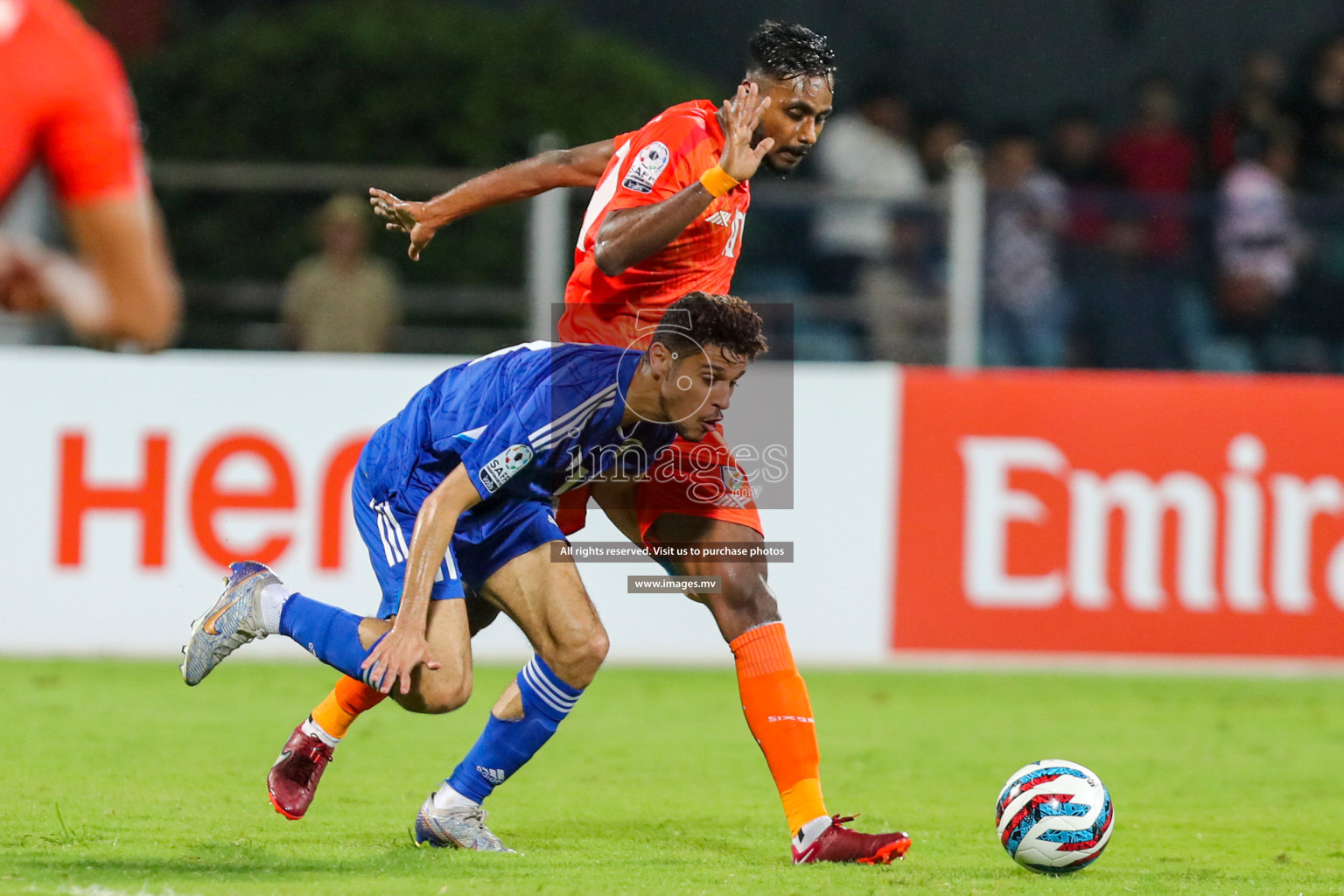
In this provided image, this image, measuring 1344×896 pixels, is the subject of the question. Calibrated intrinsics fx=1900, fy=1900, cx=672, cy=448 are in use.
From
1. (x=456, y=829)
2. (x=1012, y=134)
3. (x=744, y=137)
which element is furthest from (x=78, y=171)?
(x=1012, y=134)

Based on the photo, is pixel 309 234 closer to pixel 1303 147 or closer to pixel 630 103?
pixel 630 103

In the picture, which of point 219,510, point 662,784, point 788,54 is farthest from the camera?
point 219,510

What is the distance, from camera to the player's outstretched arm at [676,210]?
17.1 ft

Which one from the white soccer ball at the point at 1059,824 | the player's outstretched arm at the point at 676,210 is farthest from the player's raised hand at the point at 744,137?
the white soccer ball at the point at 1059,824

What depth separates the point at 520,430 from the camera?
17.3ft

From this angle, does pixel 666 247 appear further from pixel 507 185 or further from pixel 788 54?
pixel 507 185

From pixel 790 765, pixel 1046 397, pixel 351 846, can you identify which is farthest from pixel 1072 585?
pixel 351 846

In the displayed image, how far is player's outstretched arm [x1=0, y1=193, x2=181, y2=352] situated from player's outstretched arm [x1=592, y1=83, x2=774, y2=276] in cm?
166

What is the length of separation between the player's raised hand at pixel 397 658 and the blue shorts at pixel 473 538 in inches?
14.1

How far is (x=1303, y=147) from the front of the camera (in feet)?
42.2

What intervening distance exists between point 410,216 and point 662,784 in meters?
2.22

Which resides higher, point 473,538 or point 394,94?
point 394,94

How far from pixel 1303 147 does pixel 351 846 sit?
962cm

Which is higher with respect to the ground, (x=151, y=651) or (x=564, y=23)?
(x=564, y=23)
